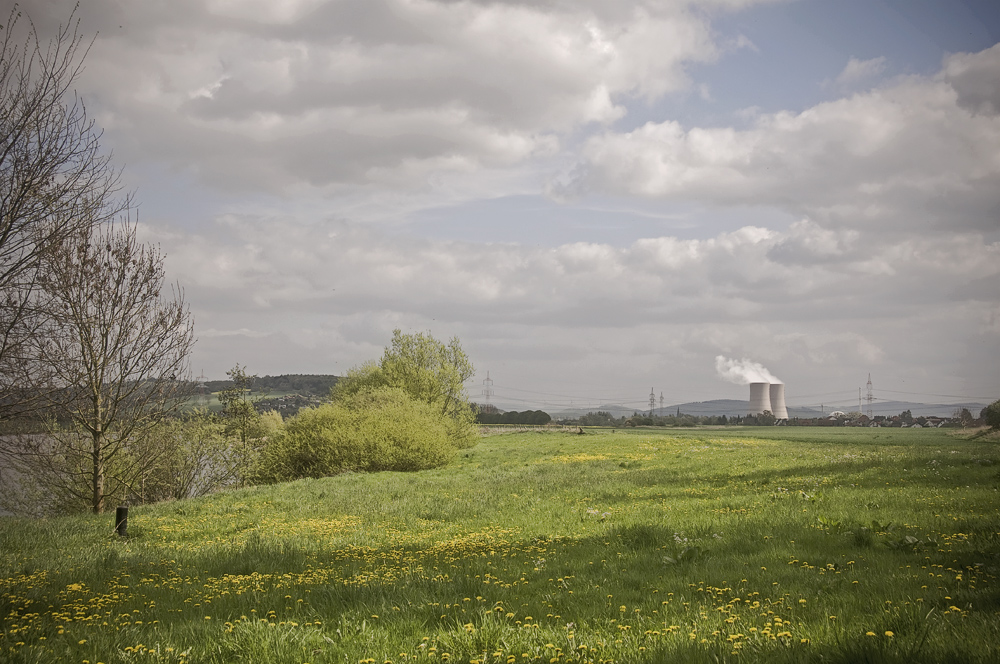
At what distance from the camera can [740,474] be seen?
2169 cm

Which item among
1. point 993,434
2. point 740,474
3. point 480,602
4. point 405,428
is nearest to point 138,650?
point 480,602

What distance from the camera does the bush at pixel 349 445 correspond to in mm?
34594

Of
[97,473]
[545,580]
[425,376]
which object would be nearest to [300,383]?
[425,376]

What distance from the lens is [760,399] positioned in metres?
105

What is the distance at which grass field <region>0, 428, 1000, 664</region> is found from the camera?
5242mm

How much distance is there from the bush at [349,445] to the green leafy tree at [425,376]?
611 inches

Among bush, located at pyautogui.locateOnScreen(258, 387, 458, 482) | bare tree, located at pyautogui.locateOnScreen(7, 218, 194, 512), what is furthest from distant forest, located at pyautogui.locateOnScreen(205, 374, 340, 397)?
bare tree, located at pyautogui.locateOnScreen(7, 218, 194, 512)

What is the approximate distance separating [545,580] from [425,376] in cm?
4923

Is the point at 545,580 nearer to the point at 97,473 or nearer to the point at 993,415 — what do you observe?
the point at 97,473

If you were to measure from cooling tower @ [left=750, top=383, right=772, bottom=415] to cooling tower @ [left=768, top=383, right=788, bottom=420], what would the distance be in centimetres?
75

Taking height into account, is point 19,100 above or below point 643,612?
above

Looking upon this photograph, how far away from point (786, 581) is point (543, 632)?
370 centimetres

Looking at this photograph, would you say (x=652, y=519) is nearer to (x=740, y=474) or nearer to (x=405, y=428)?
(x=740, y=474)

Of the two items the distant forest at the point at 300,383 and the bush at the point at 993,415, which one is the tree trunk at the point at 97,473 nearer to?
the bush at the point at 993,415
